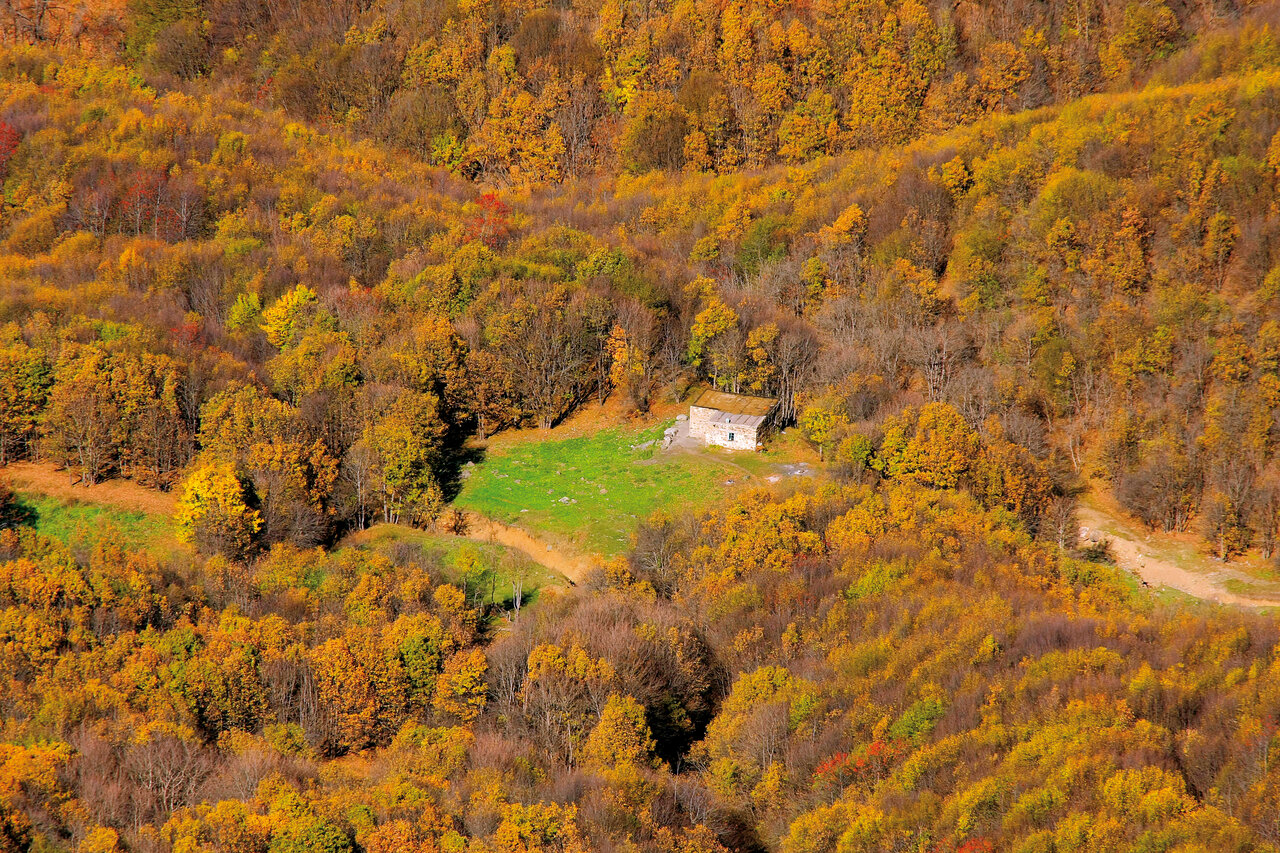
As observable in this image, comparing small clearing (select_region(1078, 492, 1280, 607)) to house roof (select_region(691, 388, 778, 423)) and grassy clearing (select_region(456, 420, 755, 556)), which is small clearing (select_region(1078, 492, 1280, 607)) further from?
grassy clearing (select_region(456, 420, 755, 556))

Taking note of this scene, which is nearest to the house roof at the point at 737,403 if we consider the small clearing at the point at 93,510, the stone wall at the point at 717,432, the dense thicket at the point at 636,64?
the stone wall at the point at 717,432

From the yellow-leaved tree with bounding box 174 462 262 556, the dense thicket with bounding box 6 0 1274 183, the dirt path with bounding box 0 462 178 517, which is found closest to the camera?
the yellow-leaved tree with bounding box 174 462 262 556

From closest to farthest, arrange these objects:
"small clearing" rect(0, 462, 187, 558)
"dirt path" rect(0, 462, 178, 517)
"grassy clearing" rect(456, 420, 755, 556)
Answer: "small clearing" rect(0, 462, 187, 558), "grassy clearing" rect(456, 420, 755, 556), "dirt path" rect(0, 462, 178, 517)

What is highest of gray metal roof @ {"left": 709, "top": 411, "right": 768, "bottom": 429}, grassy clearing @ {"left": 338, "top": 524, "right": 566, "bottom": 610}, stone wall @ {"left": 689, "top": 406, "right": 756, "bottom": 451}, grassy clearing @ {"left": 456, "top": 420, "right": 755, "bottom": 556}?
gray metal roof @ {"left": 709, "top": 411, "right": 768, "bottom": 429}

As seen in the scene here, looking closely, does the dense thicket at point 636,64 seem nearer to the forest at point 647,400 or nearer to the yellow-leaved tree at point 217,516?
the forest at point 647,400

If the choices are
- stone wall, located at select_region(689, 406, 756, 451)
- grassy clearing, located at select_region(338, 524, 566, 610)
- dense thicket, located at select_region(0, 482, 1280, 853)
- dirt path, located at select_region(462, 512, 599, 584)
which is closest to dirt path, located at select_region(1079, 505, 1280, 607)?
dense thicket, located at select_region(0, 482, 1280, 853)

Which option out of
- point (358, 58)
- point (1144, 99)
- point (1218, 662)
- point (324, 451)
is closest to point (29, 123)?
point (358, 58)

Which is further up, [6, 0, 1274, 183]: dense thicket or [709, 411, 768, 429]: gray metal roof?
[6, 0, 1274, 183]: dense thicket
